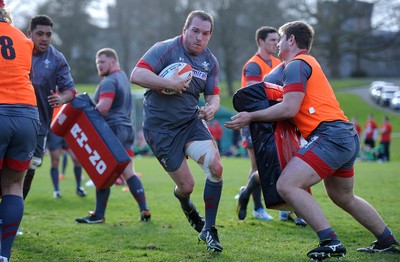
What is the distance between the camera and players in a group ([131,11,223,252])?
5.92m

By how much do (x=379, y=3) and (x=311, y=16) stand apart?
629cm

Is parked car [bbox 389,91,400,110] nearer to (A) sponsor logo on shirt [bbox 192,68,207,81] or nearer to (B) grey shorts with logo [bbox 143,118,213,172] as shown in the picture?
(A) sponsor logo on shirt [bbox 192,68,207,81]

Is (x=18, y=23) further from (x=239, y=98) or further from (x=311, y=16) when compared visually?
(x=239, y=98)

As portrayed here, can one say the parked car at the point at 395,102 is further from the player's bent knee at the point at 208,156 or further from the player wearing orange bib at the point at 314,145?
the player's bent knee at the point at 208,156

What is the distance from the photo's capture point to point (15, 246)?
630 centimetres

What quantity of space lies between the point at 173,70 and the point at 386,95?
155 feet

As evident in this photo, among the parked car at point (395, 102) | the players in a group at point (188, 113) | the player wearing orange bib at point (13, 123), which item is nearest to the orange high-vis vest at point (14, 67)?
the player wearing orange bib at point (13, 123)

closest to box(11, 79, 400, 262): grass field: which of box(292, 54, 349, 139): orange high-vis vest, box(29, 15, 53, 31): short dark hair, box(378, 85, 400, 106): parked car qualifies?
box(292, 54, 349, 139): orange high-vis vest

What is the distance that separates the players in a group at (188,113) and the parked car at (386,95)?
4643cm

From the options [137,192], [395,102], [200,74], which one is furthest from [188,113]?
[395,102]

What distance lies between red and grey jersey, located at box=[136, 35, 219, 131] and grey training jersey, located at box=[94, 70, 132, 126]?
231 cm

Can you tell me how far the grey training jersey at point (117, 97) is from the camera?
8.39 meters

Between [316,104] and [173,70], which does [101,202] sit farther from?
[316,104]

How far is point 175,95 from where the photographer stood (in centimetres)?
607
